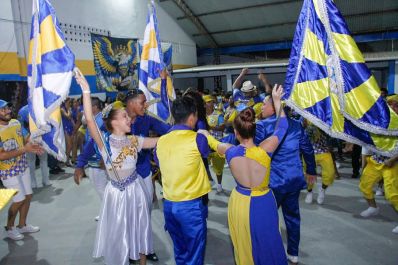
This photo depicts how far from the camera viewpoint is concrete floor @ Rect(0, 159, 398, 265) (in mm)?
3303

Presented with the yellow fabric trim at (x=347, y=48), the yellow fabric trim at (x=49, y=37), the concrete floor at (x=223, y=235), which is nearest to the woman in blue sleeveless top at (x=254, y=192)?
the yellow fabric trim at (x=347, y=48)

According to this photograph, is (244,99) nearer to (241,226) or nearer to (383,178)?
(383,178)

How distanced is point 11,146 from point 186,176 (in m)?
2.70

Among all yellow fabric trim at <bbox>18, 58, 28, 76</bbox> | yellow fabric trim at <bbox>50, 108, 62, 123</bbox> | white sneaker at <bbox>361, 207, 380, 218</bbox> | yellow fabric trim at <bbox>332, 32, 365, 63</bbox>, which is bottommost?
white sneaker at <bbox>361, 207, 380, 218</bbox>

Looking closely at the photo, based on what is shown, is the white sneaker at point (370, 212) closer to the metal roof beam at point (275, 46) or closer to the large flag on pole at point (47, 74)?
the large flag on pole at point (47, 74)

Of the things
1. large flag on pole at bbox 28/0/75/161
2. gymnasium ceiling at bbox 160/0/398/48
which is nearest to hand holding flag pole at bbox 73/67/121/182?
large flag on pole at bbox 28/0/75/161

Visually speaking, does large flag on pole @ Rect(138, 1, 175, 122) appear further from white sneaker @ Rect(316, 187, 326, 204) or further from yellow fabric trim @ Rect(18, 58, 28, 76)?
yellow fabric trim @ Rect(18, 58, 28, 76)

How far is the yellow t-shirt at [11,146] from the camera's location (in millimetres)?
3779

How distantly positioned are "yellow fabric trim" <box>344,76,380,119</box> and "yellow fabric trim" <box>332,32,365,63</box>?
19 cm

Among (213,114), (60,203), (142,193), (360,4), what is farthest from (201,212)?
(360,4)

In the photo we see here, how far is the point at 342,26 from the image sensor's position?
2402mm

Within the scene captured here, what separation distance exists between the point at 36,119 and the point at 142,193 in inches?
44.6

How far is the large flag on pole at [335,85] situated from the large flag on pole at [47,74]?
1930 mm

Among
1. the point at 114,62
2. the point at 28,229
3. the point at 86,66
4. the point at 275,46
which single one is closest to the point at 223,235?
the point at 28,229
